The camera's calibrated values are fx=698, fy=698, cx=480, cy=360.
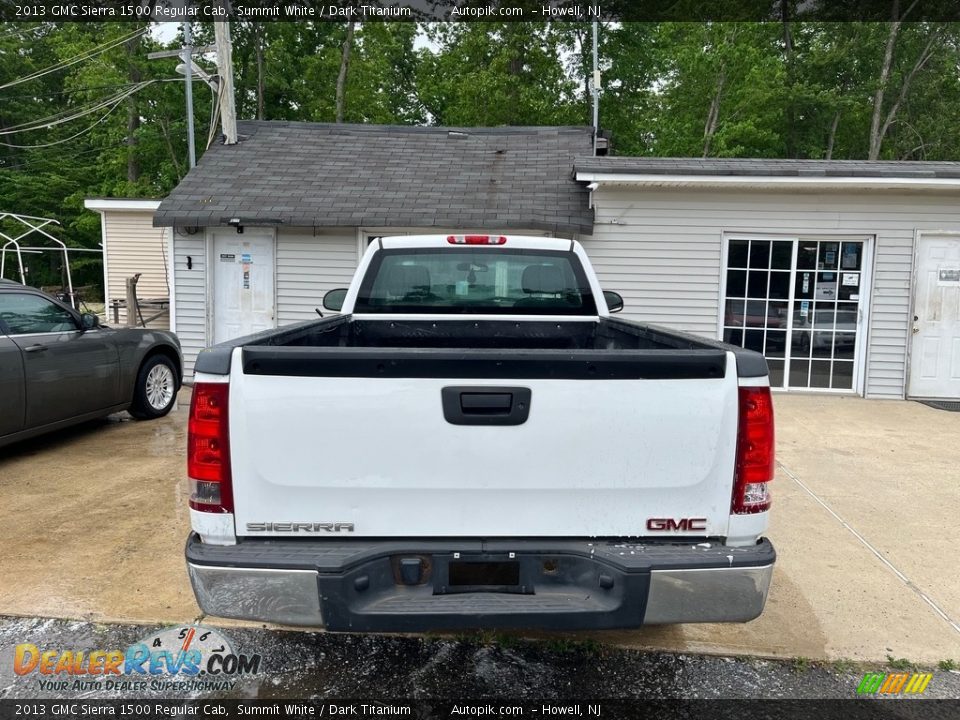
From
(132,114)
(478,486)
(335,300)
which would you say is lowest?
(478,486)

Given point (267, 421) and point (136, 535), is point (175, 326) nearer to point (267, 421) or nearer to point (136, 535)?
point (136, 535)

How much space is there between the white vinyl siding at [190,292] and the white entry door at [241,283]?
166 mm

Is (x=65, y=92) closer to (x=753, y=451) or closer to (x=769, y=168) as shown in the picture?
(x=769, y=168)

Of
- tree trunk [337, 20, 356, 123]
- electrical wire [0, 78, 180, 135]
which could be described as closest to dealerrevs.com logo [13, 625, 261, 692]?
tree trunk [337, 20, 356, 123]

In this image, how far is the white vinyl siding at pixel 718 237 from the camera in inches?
369

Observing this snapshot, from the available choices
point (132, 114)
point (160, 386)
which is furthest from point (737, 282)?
point (132, 114)

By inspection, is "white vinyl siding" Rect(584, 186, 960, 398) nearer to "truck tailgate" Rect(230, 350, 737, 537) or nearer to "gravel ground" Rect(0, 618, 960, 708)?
"gravel ground" Rect(0, 618, 960, 708)

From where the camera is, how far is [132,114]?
90.7 feet

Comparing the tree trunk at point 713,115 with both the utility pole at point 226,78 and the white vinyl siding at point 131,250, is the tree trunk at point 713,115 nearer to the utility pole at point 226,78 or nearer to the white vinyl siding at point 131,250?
the utility pole at point 226,78

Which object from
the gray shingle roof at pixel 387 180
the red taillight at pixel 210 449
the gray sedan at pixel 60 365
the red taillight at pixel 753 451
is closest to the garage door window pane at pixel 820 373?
the gray shingle roof at pixel 387 180

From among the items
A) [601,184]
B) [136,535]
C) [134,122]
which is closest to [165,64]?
[134,122]

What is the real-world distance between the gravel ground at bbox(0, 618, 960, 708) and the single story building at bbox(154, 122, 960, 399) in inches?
273

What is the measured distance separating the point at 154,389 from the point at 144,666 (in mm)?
5079

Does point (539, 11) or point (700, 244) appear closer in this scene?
point (700, 244)
